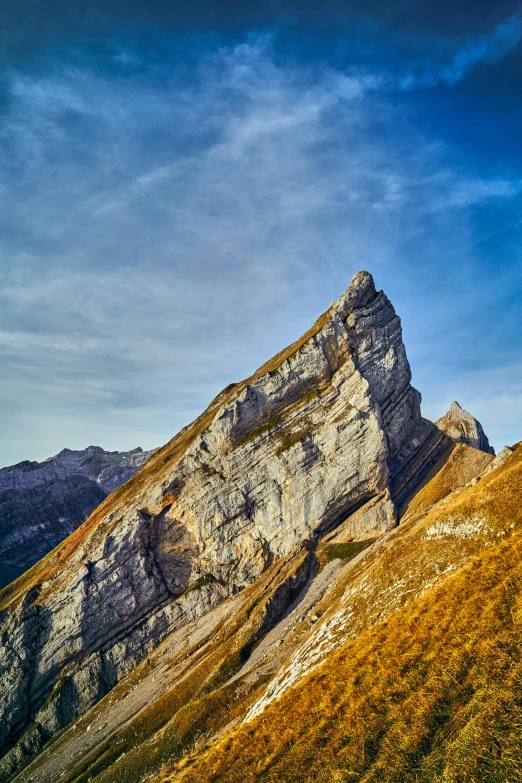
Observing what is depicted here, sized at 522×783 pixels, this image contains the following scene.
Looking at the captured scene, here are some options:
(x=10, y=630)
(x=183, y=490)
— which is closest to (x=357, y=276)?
(x=183, y=490)

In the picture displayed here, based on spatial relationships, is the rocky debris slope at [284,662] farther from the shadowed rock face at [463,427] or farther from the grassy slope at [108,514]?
the grassy slope at [108,514]

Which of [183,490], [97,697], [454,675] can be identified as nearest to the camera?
[454,675]

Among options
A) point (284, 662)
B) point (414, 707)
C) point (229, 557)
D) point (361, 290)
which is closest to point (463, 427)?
point (361, 290)

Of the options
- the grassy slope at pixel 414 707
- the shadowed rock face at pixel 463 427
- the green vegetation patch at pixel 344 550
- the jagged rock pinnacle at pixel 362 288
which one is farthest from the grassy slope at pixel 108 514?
the grassy slope at pixel 414 707

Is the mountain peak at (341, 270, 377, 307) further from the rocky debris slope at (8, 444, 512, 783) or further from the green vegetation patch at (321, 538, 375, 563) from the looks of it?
the green vegetation patch at (321, 538, 375, 563)

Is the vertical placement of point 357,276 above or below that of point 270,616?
above

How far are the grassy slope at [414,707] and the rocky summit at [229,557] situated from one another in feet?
104

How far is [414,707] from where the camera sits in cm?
1791

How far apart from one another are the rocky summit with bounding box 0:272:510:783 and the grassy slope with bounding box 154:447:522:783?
104 ft

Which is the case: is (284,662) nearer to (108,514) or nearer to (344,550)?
(344,550)

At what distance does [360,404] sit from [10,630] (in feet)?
366

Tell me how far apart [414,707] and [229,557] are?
340 feet

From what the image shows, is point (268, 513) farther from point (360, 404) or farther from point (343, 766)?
point (343, 766)

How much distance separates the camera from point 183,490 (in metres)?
126
